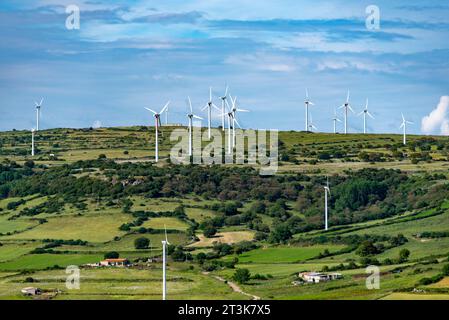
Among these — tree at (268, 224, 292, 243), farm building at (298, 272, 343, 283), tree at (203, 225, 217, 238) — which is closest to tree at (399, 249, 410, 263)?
farm building at (298, 272, 343, 283)

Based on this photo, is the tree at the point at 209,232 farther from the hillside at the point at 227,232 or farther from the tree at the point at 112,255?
the tree at the point at 112,255

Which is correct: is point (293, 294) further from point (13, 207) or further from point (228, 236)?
point (13, 207)

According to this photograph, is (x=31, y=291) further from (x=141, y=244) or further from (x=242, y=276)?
(x=141, y=244)

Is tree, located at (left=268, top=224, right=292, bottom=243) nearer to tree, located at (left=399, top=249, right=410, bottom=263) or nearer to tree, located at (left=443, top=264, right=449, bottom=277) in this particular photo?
tree, located at (left=399, top=249, right=410, bottom=263)

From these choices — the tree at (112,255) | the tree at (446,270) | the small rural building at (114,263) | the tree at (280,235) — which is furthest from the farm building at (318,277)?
the tree at (280,235)

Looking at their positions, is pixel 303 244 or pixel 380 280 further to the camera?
pixel 303 244
